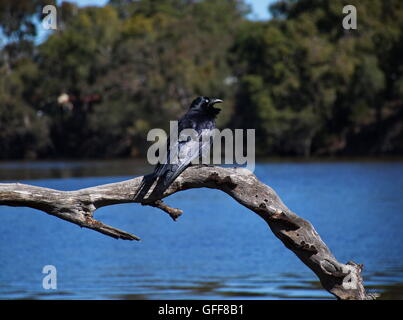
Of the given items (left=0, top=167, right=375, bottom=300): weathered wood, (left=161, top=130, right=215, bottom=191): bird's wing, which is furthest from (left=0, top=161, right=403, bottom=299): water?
(left=161, top=130, right=215, bottom=191): bird's wing

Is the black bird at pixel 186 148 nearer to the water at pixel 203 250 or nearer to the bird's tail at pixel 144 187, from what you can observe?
the bird's tail at pixel 144 187

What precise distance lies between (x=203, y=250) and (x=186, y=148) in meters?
10.9

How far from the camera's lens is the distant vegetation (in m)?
53.3

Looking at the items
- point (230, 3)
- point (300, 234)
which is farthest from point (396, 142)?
point (300, 234)

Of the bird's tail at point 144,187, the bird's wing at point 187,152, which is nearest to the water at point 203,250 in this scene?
Answer: the bird's wing at point 187,152

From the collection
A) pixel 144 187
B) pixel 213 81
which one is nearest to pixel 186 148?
pixel 144 187

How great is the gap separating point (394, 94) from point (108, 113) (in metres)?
17.9

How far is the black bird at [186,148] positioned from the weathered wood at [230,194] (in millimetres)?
112

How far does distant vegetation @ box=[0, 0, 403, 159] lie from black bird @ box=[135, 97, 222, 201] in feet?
144

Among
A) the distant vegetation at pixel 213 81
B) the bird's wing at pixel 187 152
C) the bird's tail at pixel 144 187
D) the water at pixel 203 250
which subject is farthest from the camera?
the distant vegetation at pixel 213 81

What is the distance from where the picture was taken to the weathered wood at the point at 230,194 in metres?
7.94

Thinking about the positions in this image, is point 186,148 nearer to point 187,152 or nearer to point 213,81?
point 187,152

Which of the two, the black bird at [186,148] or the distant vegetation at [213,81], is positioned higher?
the distant vegetation at [213,81]

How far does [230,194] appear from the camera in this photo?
826 cm
